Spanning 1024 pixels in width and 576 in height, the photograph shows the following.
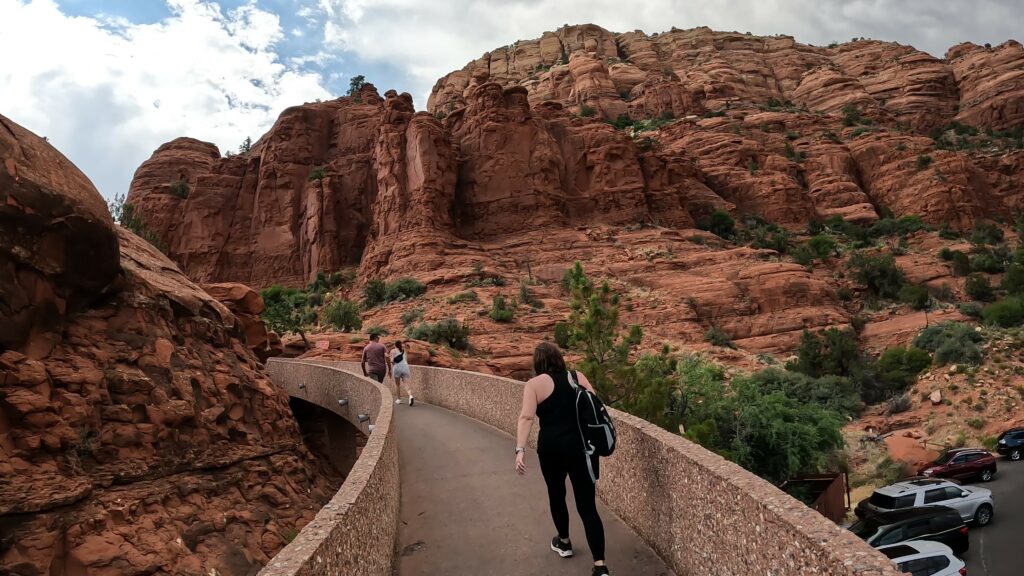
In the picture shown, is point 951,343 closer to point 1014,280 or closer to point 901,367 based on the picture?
point 901,367

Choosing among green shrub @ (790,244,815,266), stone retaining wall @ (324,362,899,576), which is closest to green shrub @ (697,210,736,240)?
green shrub @ (790,244,815,266)

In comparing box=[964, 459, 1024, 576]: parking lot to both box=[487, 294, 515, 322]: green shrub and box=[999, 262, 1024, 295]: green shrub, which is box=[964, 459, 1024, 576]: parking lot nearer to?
box=[487, 294, 515, 322]: green shrub

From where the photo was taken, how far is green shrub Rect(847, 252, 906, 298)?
145ft

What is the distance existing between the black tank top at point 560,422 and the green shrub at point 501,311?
29.1 metres

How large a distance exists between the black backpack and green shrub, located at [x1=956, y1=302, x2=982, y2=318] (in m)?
42.5

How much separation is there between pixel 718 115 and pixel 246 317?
79808 millimetres

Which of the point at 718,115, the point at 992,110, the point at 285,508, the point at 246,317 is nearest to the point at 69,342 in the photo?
the point at 285,508

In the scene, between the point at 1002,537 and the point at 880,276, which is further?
the point at 880,276

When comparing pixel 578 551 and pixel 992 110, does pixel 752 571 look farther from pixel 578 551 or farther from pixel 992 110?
pixel 992 110

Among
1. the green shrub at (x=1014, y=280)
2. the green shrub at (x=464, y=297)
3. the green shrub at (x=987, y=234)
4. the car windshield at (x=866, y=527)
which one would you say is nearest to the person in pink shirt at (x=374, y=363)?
the car windshield at (x=866, y=527)

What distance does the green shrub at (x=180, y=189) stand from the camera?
212 ft

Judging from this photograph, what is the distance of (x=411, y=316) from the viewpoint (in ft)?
118

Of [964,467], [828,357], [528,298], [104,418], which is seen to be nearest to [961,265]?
[828,357]

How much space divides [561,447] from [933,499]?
13.9m
